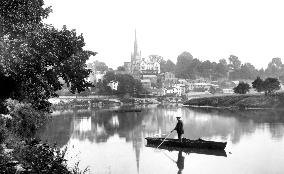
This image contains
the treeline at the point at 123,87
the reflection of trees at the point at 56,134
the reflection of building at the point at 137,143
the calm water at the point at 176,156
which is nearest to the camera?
the calm water at the point at 176,156

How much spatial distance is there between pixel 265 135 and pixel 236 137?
4251 millimetres

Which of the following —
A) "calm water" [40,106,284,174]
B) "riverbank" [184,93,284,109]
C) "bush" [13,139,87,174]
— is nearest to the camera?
"bush" [13,139,87,174]

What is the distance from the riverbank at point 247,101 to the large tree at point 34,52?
83.8 metres

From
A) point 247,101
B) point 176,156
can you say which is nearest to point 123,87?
point 247,101

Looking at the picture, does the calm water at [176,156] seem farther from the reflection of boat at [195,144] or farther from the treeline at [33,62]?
the treeline at [33,62]

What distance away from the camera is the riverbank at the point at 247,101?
3905 inches

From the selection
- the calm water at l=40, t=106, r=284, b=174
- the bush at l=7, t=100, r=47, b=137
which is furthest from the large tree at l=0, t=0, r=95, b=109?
the bush at l=7, t=100, r=47, b=137

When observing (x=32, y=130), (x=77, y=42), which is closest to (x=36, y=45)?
(x=77, y=42)

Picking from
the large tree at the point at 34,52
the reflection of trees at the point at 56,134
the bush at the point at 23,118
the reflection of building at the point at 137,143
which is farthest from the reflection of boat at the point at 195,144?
the bush at the point at 23,118

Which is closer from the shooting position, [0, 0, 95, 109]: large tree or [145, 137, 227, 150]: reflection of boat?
[0, 0, 95, 109]: large tree

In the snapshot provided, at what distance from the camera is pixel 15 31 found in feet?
69.3

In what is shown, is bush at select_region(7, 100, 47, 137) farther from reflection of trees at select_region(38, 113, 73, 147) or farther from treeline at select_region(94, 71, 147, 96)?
treeline at select_region(94, 71, 147, 96)

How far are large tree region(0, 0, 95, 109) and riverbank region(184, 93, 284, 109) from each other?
83815mm

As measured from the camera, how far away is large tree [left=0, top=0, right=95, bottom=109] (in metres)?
20.2
